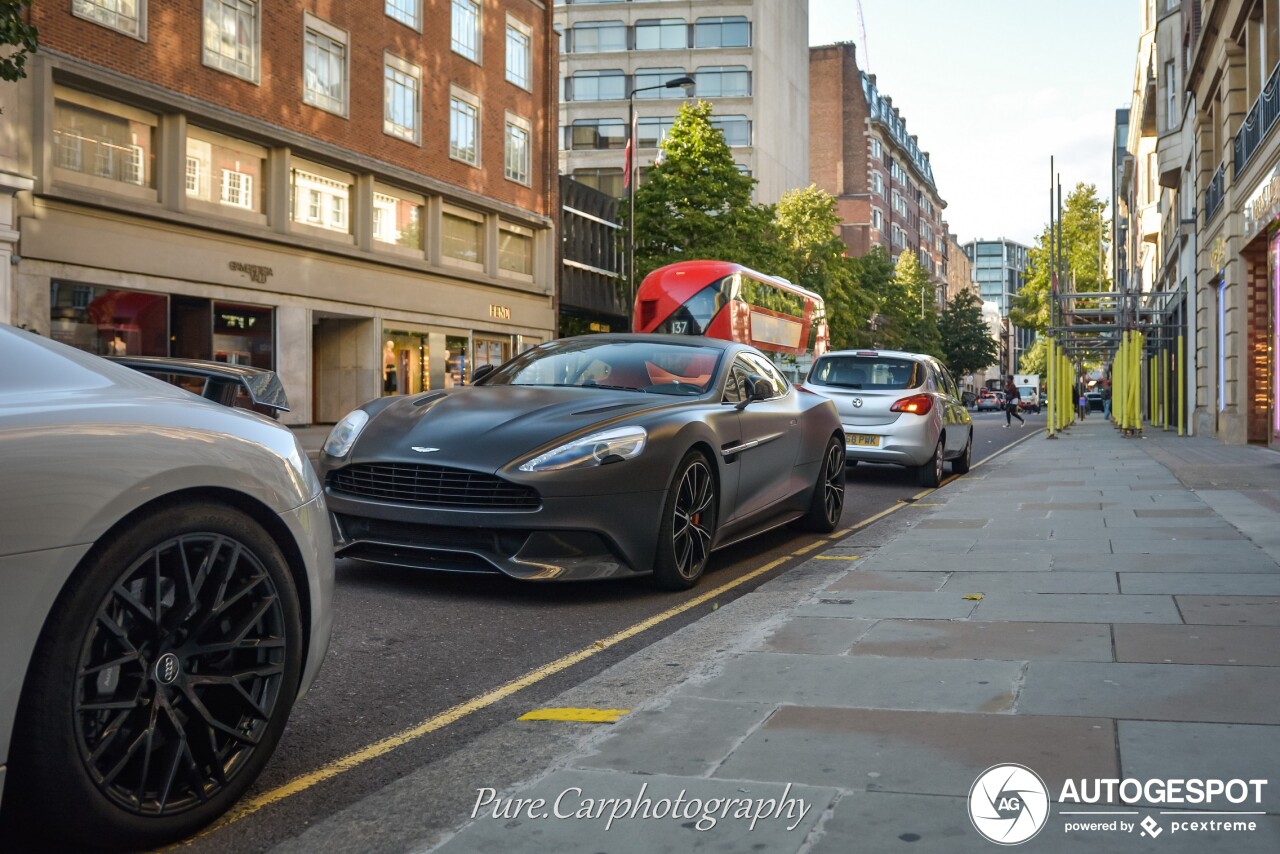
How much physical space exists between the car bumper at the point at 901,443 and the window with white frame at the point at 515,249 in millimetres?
23293

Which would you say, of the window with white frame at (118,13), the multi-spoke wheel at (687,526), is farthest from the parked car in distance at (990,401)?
the multi-spoke wheel at (687,526)

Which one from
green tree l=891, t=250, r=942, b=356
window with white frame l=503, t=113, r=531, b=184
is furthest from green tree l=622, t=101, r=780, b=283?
green tree l=891, t=250, r=942, b=356

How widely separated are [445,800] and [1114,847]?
154 centimetres

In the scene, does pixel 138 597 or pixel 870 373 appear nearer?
pixel 138 597

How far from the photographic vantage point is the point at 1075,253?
206 ft

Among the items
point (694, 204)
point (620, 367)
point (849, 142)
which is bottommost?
point (620, 367)

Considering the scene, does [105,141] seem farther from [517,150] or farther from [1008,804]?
[1008,804]

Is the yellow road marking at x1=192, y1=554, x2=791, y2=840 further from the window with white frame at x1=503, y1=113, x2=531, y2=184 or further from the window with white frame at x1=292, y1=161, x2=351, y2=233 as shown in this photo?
the window with white frame at x1=503, y1=113, x2=531, y2=184

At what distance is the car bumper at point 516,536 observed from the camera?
5.75 meters

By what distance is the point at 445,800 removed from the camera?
3.03 metres

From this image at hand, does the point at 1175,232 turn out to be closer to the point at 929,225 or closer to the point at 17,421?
the point at 17,421

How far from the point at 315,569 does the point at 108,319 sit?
2056cm

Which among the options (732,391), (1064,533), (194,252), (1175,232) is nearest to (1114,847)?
(732,391)

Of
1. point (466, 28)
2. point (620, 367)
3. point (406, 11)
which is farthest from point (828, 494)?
point (466, 28)
